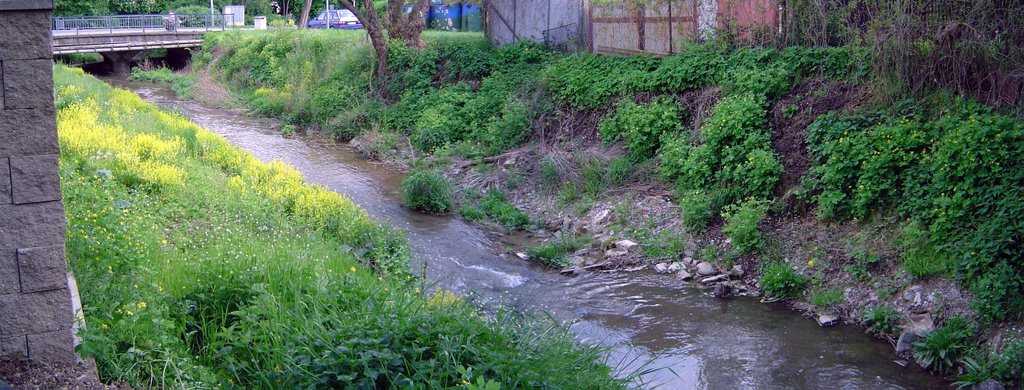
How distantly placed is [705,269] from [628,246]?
1.25m

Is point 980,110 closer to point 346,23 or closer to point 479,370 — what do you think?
point 479,370

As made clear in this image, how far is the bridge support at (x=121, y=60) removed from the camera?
36.9 metres

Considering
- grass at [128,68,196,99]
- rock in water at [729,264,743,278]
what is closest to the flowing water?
rock in water at [729,264,743,278]

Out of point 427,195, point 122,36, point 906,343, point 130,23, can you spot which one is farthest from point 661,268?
point 130,23

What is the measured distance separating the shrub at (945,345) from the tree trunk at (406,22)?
642 inches

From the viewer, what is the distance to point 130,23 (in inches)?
1564

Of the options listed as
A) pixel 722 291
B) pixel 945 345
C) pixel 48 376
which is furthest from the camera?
pixel 722 291

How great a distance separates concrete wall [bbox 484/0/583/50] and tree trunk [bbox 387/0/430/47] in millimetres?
1870

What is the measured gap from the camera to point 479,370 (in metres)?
4.94

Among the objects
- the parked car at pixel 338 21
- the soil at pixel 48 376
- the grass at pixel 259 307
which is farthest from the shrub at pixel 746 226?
the parked car at pixel 338 21

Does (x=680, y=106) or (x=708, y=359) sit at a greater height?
(x=680, y=106)

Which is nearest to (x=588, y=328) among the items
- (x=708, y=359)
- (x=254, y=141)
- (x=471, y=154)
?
(x=708, y=359)

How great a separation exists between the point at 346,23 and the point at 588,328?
119 feet

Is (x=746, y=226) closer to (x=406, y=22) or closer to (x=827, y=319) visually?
(x=827, y=319)
